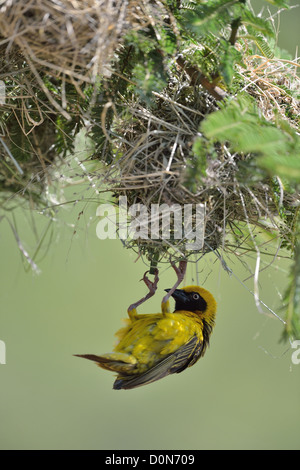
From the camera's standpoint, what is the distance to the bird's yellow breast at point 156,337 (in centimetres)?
152

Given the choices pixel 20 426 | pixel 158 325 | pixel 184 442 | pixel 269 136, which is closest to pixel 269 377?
pixel 184 442

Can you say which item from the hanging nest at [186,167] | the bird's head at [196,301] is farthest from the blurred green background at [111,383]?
A: the hanging nest at [186,167]

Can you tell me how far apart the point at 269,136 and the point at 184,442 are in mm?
2384

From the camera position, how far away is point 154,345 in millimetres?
1534

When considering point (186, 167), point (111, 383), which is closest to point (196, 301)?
point (186, 167)

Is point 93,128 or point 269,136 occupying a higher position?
point 93,128

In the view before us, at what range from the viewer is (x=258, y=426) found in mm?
3164

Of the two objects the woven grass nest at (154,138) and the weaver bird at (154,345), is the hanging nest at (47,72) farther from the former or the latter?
the weaver bird at (154,345)

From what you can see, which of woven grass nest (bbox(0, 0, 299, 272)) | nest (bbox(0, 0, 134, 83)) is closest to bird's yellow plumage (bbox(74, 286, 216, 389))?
woven grass nest (bbox(0, 0, 299, 272))

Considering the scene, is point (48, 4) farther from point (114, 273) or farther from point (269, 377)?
point (269, 377)

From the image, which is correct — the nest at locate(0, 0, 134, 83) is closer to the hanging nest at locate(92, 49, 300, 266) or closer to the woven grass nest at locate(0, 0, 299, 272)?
the woven grass nest at locate(0, 0, 299, 272)

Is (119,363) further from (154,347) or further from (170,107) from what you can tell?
(170,107)

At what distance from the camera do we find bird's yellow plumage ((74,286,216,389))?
4.95 feet
